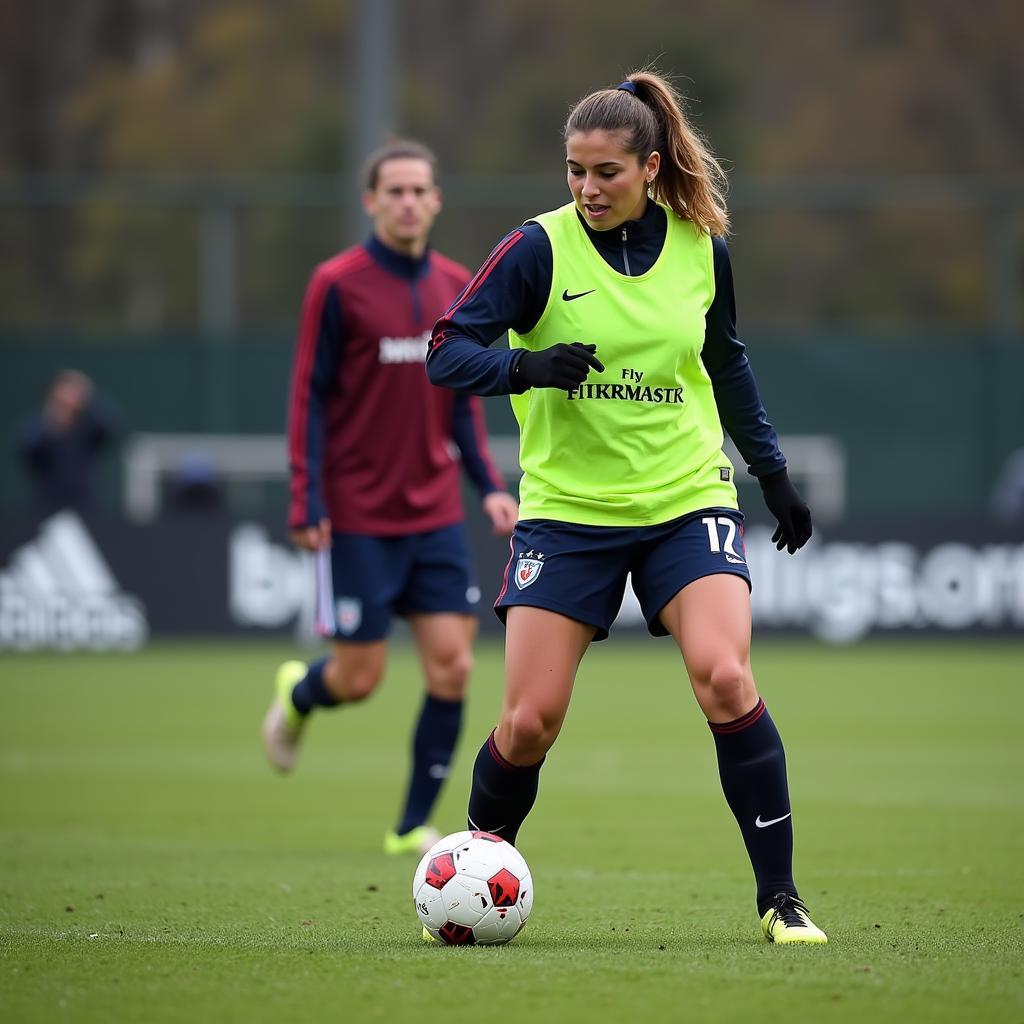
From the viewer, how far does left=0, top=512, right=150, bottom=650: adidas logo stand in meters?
17.2

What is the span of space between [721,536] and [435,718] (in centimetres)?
262

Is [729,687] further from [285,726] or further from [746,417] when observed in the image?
[285,726]

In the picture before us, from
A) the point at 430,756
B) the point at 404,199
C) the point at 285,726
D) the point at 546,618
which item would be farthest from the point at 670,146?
the point at 285,726

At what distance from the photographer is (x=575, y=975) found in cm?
491

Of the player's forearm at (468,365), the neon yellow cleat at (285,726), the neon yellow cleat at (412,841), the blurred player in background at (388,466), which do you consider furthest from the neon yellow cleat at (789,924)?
the neon yellow cleat at (285,726)

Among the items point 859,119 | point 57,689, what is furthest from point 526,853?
point 859,119

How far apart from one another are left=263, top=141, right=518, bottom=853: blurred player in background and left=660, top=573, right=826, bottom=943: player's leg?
99.7 inches

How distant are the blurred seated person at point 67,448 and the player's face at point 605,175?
13.4m

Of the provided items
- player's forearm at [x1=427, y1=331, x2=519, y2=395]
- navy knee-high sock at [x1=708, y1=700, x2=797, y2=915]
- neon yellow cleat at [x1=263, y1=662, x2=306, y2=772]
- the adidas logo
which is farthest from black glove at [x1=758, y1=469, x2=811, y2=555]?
the adidas logo

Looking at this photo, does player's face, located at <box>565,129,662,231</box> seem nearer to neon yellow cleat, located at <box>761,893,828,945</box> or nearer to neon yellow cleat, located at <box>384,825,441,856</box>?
neon yellow cleat, located at <box>761,893,828,945</box>

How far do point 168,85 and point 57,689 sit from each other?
73.7 feet

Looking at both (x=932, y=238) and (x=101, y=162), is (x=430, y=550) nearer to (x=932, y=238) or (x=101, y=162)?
(x=932, y=238)

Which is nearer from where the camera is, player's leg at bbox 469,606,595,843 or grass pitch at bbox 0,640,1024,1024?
grass pitch at bbox 0,640,1024,1024

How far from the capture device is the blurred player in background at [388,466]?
7.86 meters
